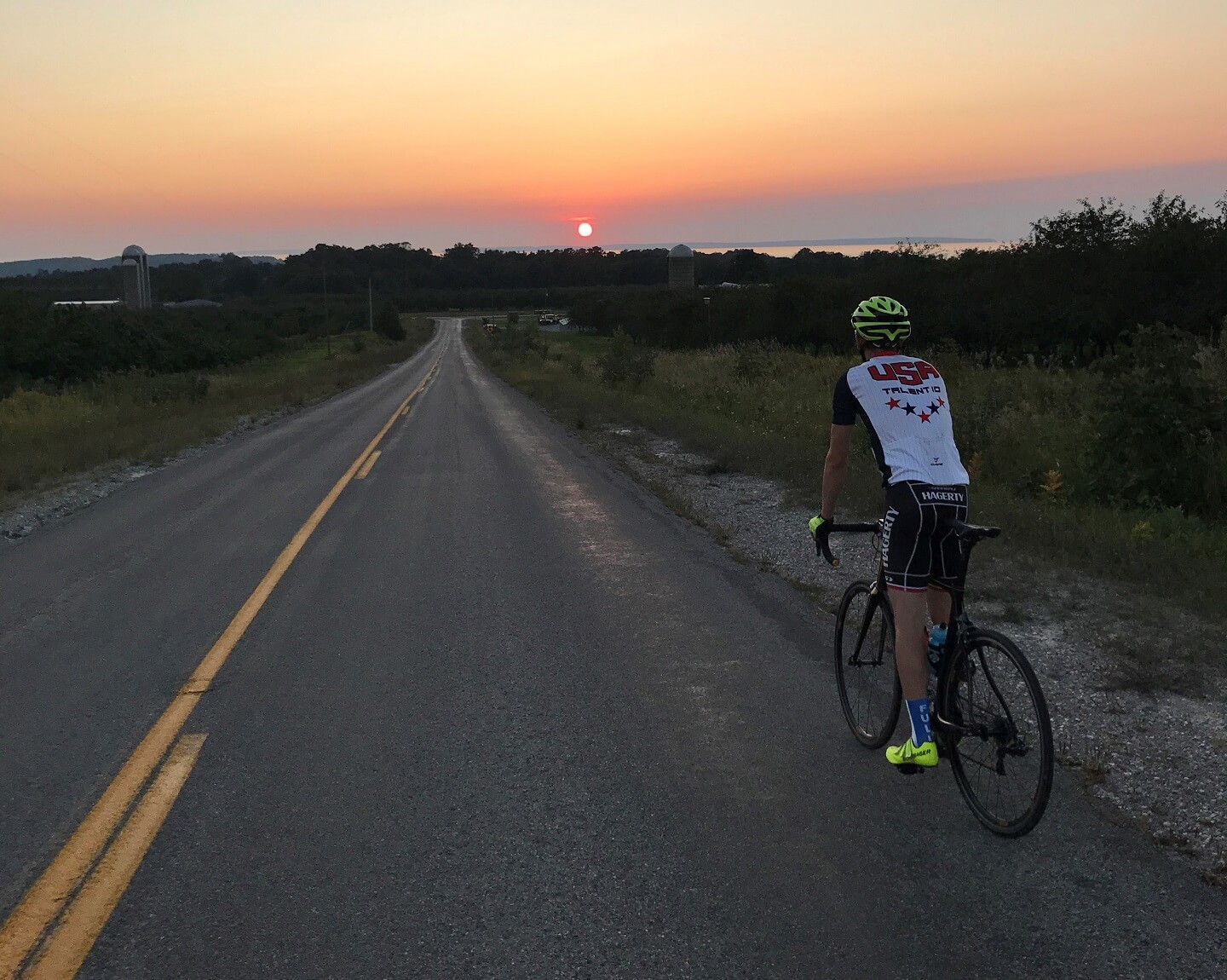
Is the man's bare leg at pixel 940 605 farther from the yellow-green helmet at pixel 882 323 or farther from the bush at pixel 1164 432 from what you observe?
the bush at pixel 1164 432

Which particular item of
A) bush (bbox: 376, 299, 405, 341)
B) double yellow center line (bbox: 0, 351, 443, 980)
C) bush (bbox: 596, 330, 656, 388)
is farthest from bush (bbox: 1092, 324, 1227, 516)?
bush (bbox: 376, 299, 405, 341)

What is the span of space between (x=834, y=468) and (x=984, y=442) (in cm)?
1191

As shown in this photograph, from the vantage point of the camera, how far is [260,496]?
543 inches

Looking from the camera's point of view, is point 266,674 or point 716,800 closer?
point 716,800

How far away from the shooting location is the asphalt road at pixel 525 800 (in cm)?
332

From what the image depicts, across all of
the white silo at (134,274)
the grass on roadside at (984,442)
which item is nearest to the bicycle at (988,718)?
the grass on roadside at (984,442)

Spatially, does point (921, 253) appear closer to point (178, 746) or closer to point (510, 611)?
point (510, 611)

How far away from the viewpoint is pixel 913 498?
411cm

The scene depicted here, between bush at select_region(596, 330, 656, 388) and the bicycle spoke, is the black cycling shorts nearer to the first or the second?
the bicycle spoke

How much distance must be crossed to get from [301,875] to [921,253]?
154ft

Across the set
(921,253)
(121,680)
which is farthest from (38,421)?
(921,253)

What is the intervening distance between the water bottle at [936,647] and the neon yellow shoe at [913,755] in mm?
325

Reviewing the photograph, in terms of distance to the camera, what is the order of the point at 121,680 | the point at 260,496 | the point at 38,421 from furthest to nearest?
the point at 38,421 → the point at 260,496 → the point at 121,680

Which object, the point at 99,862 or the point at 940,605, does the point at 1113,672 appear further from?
the point at 99,862
